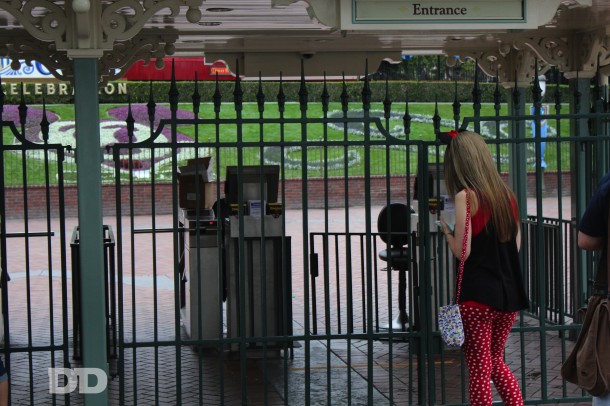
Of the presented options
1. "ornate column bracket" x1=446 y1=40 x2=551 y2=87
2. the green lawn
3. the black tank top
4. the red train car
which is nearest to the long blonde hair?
the black tank top

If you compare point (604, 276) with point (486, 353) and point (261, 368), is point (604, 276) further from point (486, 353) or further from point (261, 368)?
point (261, 368)

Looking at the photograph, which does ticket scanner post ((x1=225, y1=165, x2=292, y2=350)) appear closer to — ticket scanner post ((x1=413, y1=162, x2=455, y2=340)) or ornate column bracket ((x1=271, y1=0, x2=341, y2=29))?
ticket scanner post ((x1=413, y1=162, x2=455, y2=340))

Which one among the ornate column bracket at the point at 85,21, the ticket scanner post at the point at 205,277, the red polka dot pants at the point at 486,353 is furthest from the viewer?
the ticket scanner post at the point at 205,277

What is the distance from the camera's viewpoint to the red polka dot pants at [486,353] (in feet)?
17.9

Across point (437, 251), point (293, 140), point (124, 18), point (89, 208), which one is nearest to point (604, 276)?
point (89, 208)

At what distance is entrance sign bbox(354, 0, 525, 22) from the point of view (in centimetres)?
605

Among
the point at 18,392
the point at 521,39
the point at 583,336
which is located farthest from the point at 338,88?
the point at 583,336

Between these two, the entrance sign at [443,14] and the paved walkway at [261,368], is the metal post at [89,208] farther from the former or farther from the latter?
the entrance sign at [443,14]

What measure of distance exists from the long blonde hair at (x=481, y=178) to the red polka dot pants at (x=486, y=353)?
1.48ft

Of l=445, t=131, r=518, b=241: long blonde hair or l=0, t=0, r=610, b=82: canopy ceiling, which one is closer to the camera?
l=445, t=131, r=518, b=241: long blonde hair

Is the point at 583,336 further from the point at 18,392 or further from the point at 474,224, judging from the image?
the point at 18,392

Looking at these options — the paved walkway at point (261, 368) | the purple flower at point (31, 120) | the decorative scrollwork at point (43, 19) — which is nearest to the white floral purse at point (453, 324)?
the paved walkway at point (261, 368)

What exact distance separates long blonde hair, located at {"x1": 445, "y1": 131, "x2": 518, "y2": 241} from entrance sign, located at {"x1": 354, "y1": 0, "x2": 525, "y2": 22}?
1012 millimetres

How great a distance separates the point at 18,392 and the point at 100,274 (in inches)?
86.0
